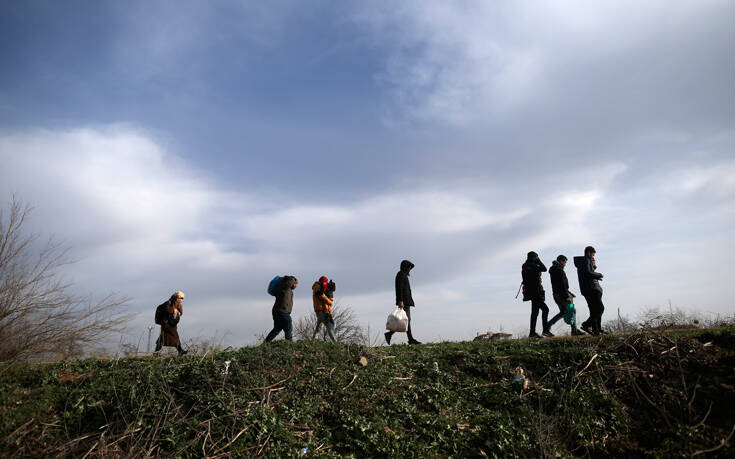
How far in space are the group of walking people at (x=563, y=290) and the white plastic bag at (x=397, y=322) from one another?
323 cm

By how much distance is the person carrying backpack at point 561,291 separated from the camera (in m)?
11.1

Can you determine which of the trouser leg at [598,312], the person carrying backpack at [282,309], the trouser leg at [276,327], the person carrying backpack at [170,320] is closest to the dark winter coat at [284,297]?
the person carrying backpack at [282,309]

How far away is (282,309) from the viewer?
1106cm

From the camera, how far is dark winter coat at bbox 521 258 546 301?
452 inches

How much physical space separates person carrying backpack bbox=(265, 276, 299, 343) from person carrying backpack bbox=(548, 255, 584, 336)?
6573 mm

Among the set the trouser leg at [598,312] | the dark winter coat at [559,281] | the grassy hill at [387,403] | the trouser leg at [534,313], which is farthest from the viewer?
the trouser leg at [534,313]

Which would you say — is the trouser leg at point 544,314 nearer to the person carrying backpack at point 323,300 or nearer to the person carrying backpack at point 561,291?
the person carrying backpack at point 561,291

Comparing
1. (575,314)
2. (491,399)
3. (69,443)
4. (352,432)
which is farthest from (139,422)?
(575,314)

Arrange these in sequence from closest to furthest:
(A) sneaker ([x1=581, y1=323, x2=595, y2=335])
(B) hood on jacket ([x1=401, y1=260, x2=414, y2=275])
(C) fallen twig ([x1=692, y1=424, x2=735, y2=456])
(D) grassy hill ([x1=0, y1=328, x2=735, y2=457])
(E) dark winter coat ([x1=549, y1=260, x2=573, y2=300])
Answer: (C) fallen twig ([x1=692, y1=424, x2=735, y2=456])
(D) grassy hill ([x1=0, y1=328, x2=735, y2=457])
(A) sneaker ([x1=581, y1=323, x2=595, y2=335])
(E) dark winter coat ([x1=549, y1=260, x2=573, y2=300])
(B) hood on jacket ([x1=401, y1=260, x2=414, y2=275])

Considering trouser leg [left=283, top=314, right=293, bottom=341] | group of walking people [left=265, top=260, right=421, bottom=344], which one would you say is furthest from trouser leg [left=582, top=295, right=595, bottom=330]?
trouser leg [left=283, top=314, right=293, bottom=341]

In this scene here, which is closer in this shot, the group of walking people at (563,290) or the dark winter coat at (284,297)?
the group of walking people at (563,290)

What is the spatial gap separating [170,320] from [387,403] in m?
6.79

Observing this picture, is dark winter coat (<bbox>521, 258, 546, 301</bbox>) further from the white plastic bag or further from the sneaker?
the white plastic bag

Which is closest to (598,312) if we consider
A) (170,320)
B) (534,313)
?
(534,313)
